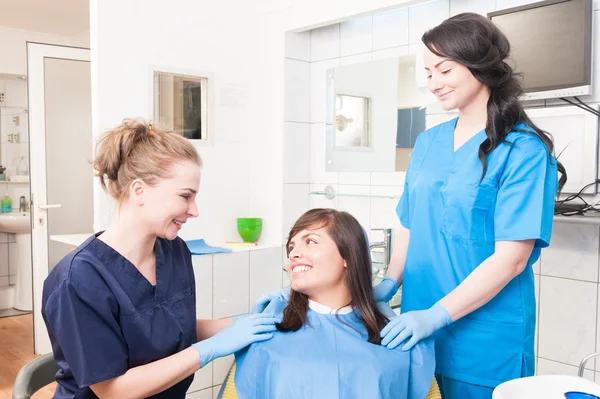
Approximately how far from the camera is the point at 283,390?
1.25 metres

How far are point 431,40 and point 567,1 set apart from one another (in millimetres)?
848

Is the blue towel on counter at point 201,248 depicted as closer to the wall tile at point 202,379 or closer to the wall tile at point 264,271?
the wall tile at point 264,271

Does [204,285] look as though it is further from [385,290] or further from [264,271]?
[385,290]

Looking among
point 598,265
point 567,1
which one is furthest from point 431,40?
point 598,265

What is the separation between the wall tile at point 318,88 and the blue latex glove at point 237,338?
1717 millimetres

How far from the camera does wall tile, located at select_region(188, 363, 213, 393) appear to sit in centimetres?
261

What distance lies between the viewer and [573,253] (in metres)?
2.07

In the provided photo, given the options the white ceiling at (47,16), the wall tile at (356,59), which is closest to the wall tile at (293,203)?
the wall tile at (356,59)

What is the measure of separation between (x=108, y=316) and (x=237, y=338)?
11.1 inches

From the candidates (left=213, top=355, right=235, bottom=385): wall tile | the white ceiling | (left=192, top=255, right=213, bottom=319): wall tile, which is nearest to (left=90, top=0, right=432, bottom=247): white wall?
(left=192, top=255, right=213, bottom=319): wall tile

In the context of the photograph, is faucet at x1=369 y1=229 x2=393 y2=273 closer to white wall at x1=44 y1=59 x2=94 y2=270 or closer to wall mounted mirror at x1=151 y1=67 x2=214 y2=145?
wall mounted mirror at x1=151 y1=67 x2=214 y2=145

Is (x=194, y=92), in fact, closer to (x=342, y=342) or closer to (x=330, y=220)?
(x=330, y=220)

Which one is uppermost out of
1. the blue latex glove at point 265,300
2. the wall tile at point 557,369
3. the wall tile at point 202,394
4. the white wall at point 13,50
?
the white wall at point 13,50

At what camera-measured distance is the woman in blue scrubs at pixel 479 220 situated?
129cm
